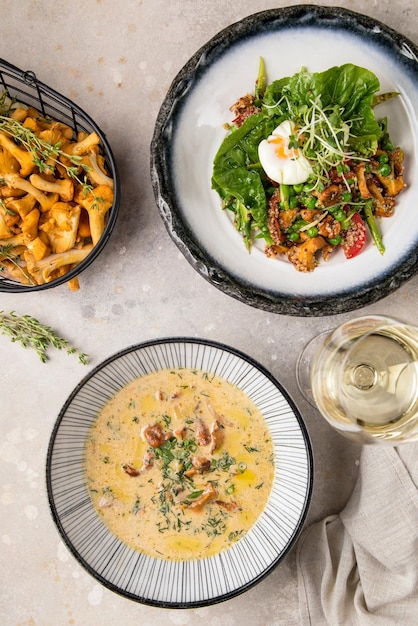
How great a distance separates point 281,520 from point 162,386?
0.58 meters

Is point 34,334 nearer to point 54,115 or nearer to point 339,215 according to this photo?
point 54,115

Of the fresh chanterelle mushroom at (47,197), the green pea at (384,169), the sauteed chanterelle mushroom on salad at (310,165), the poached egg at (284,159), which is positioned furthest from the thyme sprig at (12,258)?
the green pea at (384,169)

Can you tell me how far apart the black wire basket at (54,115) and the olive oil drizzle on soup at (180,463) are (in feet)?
1.47

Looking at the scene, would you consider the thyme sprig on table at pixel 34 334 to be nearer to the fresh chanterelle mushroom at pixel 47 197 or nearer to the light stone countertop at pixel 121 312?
the light stone countertop at pixel 121 312

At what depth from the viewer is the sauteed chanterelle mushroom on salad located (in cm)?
176

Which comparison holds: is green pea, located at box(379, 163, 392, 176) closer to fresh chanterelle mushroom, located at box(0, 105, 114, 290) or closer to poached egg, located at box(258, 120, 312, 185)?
poached egg, located at box(258, 120, 312, 185)

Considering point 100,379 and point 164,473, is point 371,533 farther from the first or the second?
point 100,379

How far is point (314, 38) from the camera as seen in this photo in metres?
1.86

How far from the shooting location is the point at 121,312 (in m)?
2.13

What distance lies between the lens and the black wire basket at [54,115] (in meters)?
1.90

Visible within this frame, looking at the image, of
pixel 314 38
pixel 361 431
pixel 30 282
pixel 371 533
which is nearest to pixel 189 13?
pixel 314 38

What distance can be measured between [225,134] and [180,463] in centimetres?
107

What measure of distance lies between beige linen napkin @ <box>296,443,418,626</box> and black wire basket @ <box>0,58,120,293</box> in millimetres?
1092

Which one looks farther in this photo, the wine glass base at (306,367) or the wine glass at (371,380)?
the wine glass base at (306,367)
